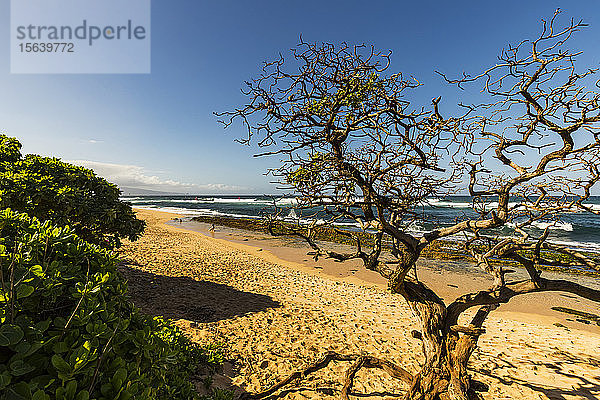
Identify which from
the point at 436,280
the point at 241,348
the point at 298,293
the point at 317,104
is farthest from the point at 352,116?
the point at 436,280

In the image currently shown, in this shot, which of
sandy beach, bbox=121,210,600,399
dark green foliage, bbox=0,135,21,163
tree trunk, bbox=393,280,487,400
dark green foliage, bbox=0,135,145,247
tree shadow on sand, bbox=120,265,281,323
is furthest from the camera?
tree shadow on sand, bbox=120,265,281,323

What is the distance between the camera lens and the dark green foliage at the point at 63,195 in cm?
548

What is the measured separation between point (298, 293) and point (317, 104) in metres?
8.50

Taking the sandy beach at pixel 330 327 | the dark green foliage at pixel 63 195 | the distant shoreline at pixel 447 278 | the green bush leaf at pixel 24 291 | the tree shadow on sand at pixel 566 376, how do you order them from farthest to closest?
1. the distant shoreline at pixel 447 278
2. the dark green foliage at pixel 63 195
3. the sandy beach at pixel 330 327
4. the tree shadow on sand at pixel 566 376
5. the green bush leaf at pixel 24 291

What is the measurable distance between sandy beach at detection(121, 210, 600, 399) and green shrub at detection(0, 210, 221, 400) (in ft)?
13.1

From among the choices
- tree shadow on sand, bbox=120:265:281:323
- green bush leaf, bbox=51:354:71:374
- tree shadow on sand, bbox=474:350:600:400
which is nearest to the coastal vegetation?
green bush leaf, bbox=51:354:71:374

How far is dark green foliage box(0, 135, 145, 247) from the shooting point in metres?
5.48

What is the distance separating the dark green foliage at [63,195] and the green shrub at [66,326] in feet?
15.9

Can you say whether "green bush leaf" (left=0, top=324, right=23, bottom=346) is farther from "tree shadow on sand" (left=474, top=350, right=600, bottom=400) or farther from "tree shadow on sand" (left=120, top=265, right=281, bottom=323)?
"tree shadow on sand" (left=474, top=350, right=600, bottom=400)

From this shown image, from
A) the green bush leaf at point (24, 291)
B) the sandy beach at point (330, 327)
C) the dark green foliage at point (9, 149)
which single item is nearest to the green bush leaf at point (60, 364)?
the green bush leaf at point (24, 291)

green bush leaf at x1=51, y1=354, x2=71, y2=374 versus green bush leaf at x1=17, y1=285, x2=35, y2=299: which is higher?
green bush leaf at x1=17, y1=285, x2=35, y2=299

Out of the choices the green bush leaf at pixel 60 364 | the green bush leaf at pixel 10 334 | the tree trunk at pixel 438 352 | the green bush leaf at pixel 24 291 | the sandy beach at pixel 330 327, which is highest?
the green bush leaf at pixel 24 291

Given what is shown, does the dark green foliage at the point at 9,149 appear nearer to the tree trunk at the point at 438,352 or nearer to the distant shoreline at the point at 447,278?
the distant shoreline at the point at 447,278

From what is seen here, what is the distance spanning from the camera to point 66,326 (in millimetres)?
1217
